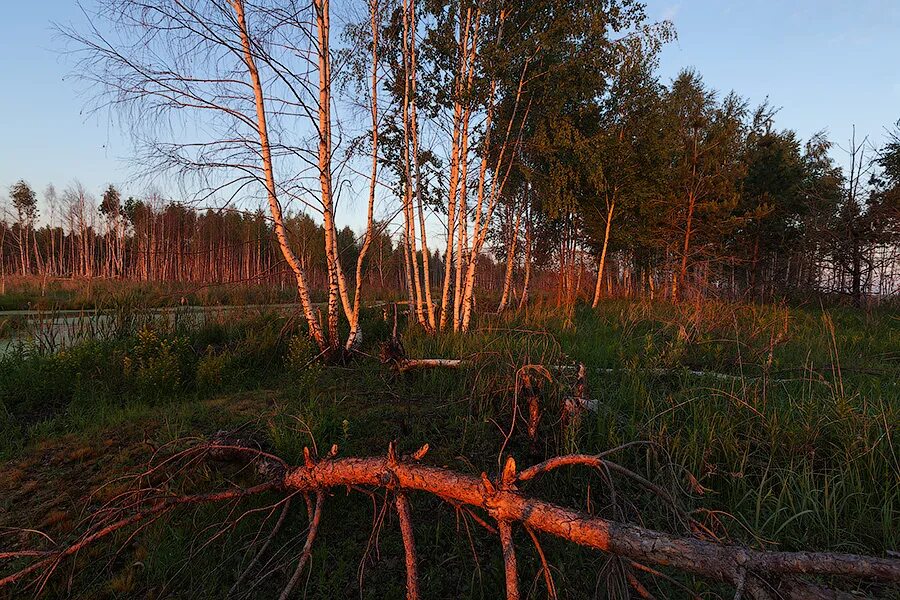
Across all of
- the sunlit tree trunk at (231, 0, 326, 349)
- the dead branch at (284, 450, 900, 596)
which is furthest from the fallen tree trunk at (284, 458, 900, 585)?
the sunlit tree trunk at (231, 0, 326, 349)

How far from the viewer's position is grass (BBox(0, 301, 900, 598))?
2301mm

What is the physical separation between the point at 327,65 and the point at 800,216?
1020 inches

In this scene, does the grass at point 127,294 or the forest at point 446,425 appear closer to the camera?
the forest at point 446,425

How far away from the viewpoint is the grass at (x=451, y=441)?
7.55 feet

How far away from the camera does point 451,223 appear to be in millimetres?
7984

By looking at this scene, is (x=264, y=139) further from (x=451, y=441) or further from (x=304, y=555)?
(x=304, y=555)

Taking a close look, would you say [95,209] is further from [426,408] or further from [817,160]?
[817,160]

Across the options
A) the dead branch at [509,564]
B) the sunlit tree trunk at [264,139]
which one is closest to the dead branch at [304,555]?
the dead branch at [509,564]

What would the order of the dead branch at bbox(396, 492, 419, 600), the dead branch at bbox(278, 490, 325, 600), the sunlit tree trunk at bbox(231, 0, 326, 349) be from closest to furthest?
1. the dead branch at bbox(396, 492, 419, 600)
2. the dead branch at bbox(278, 490, 325, 600)
3. the sunlit tree trunk at bbox(231, 0, 326, 349)

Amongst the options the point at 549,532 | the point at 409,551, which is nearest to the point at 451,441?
the point at 409,551

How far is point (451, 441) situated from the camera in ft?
11.4

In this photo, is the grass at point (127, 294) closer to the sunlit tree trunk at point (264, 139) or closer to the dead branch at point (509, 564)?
the sunlit tree trunk at point (264, 139)

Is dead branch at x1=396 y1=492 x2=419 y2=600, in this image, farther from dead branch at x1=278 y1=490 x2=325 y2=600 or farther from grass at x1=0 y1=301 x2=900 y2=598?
dead branch at x1=278 y1=490 x2=325 y2=600

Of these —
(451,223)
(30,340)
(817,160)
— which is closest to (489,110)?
(451,223)
